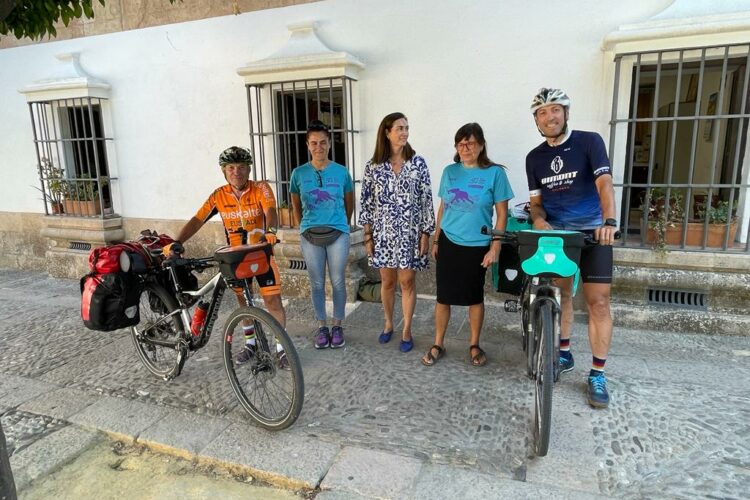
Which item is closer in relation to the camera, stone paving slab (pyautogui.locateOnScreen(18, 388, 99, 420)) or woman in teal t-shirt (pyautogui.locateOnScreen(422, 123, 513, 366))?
stone paving slab (pyautogui.locateOnScreen(18, 388, 99, 420))

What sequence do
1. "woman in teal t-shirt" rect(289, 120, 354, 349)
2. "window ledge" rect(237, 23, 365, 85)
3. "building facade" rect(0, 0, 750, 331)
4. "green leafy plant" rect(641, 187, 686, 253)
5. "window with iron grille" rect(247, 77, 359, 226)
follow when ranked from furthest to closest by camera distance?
1. "window with iron grille" rect(247, 77, 359, 226)
2. "window ledge" rect(237, 23, 365, 85)
3. "green leafy plant" rect(641, 187, 686, 253)
4. "building facade" rect(0, 0, 750, 331)
5. "woman in teal t-shirt" rect(289, 120, 354, 349)

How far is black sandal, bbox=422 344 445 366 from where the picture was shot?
364 centimetres

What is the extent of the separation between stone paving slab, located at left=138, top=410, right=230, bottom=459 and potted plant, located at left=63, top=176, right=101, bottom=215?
4702 mm

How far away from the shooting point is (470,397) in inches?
124

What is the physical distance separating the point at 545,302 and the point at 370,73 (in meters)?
3.32

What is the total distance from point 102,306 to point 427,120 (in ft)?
11.0

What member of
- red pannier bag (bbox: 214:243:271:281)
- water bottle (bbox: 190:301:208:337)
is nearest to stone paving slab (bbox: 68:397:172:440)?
water bottle (bbox: 190:301:208:337)

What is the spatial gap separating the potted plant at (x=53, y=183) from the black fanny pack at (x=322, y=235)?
16.0 ft

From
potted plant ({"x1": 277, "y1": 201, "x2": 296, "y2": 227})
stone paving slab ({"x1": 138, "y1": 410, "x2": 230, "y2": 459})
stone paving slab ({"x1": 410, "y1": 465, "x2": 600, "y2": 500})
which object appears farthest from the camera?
potted plant ({"x1": 277, "y1": 201, "x2": 296, "y2": 227})

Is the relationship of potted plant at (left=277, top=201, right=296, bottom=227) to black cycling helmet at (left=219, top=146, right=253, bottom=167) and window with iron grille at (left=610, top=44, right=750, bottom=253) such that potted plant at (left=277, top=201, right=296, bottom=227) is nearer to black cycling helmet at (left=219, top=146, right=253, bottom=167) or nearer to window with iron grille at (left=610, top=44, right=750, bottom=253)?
black cycling helmet at (left=219, top=146, right=253, bottom=167)

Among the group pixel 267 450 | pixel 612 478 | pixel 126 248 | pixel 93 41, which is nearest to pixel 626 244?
pixel 612 478

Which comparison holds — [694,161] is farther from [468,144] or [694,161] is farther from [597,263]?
[468,144]

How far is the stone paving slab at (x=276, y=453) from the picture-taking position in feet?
8.18

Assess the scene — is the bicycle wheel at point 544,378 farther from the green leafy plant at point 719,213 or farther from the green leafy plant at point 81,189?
the green leafy plant at point 81,189
